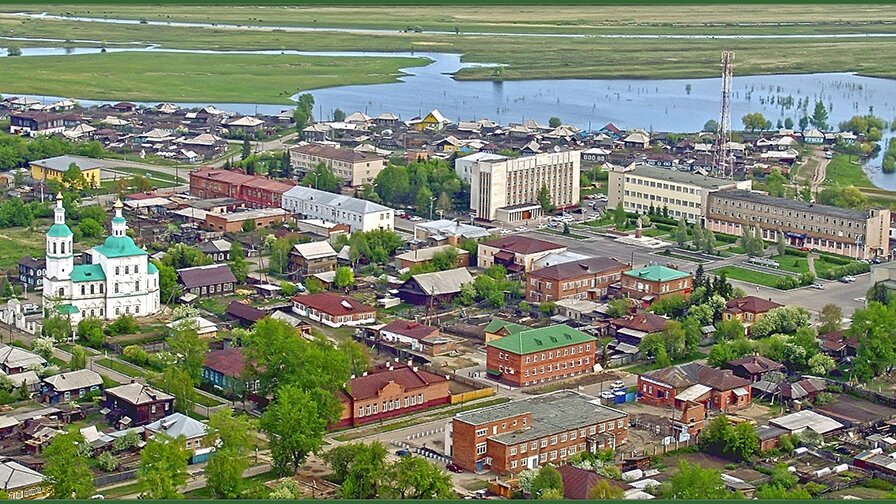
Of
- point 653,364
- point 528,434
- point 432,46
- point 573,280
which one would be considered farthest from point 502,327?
point 432,46

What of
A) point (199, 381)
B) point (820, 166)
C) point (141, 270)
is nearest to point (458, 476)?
point (199, 381)

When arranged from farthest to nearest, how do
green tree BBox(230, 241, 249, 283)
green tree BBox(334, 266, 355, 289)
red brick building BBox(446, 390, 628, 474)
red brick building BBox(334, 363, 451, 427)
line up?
green tree BBox(230, 241, 249, 283) → green tree BBox(334, 266, 355, 289) → red brick building BBox(334, 363, 451, 427) → red brick building BBox(446, 390, 628, 474)

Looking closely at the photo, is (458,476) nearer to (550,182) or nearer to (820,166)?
(550,182)

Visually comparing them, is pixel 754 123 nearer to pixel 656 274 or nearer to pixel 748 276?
pixel 748 276

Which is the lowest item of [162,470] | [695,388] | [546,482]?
[695,388]

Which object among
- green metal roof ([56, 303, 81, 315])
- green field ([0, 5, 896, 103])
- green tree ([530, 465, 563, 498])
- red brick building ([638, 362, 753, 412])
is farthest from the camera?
green field ([0, 5, 896, 103])

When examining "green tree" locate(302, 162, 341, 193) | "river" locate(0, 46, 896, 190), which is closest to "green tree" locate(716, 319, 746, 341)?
"green tree" locate(302, 162, 341, 193)

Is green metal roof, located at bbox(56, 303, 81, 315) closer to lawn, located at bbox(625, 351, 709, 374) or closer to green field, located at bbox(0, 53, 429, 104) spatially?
lawn, located at bbox(625, 351, 709, 374)
